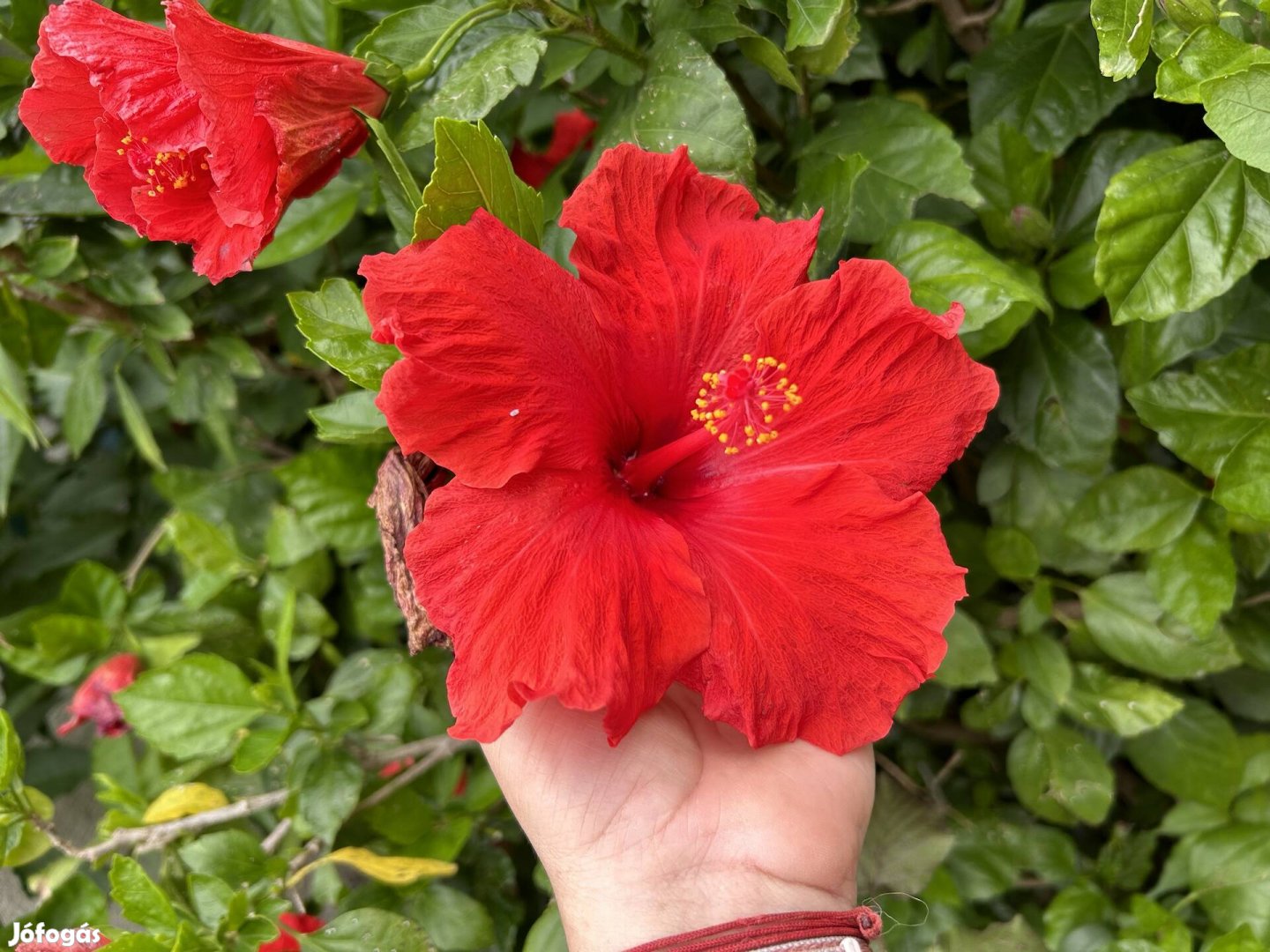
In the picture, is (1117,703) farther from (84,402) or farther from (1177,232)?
(84,402)

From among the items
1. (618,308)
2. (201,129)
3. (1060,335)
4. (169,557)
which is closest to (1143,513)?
(1060,335)

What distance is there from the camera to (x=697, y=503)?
0.95m

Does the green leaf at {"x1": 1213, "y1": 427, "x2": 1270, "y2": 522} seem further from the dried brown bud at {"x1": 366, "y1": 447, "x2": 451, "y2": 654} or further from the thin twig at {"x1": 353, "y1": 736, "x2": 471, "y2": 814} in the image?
the thin twig at {"x1": 353, "y1": 736, "x2": 471, "y2": 814}

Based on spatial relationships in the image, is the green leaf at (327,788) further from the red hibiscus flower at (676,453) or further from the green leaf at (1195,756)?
the green leaf at (1195,756)

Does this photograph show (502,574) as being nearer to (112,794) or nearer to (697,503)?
(697,503)

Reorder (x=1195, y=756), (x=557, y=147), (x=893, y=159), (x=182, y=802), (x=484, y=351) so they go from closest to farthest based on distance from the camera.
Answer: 1. (x=484, y=351)
2. (x=893, y=159)
3. (x=182, y=802)
4. (x=1195, y=756)
5. (x=557, y=147)

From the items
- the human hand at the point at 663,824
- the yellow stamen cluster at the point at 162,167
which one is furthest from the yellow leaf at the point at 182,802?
the yellow stamen cluster at the point at 162,167

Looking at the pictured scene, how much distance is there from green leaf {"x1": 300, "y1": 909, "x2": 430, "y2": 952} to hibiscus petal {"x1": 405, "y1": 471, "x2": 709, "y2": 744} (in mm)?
491

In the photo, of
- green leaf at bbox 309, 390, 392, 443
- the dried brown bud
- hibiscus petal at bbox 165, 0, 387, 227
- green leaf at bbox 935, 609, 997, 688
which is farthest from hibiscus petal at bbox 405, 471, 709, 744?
green leaf at bbox 935, 609, 997, 688

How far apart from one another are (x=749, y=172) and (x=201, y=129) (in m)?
0.49

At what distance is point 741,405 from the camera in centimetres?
89

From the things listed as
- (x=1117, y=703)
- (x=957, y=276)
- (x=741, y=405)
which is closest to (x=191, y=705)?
(x=741, y=405)

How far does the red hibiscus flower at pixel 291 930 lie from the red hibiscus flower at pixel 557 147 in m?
1.04

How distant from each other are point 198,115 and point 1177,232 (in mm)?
888
